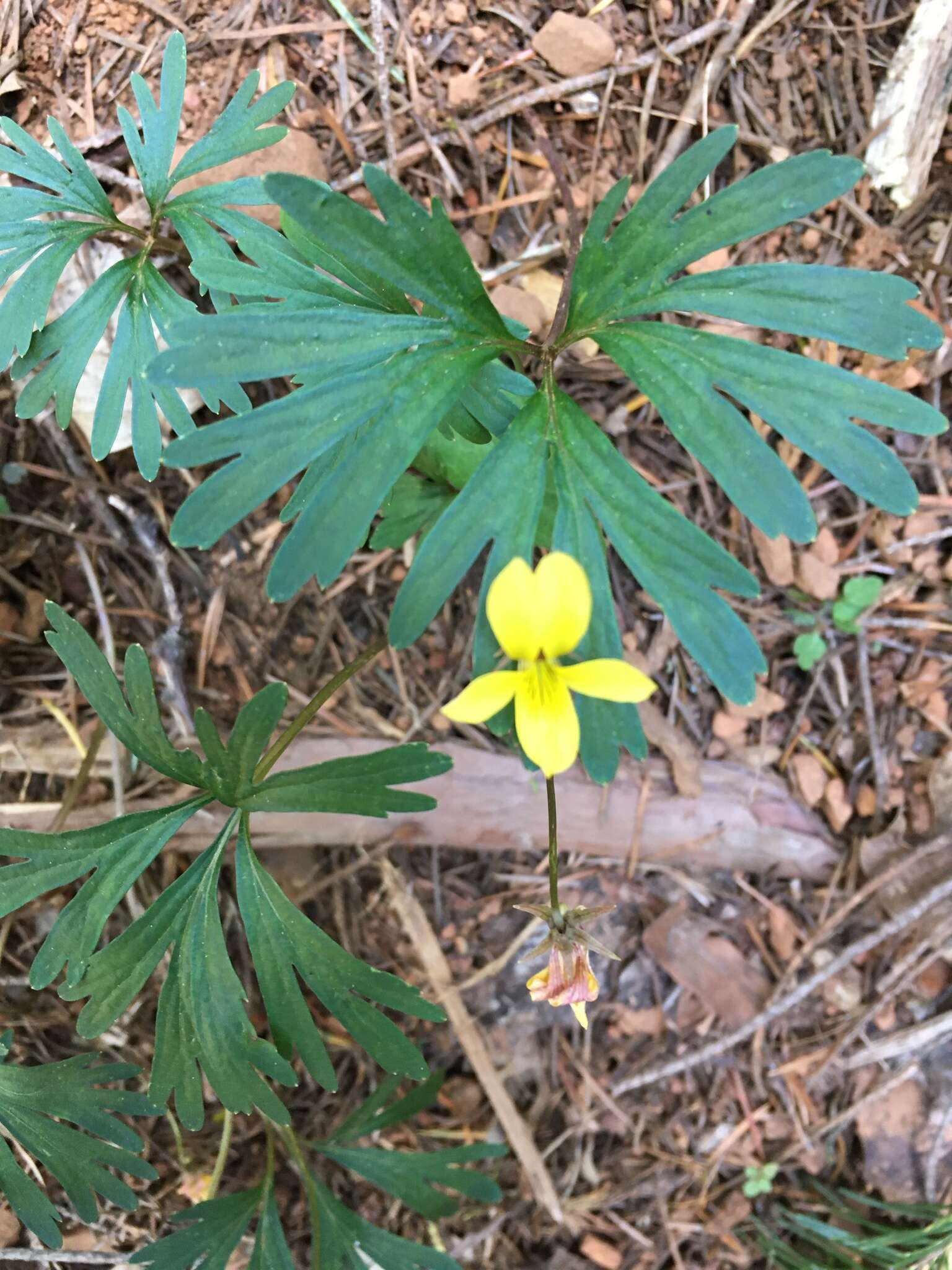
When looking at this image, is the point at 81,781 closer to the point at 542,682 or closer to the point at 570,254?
the point at 542,682

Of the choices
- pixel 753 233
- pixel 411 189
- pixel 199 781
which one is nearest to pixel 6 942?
pixel 199 781

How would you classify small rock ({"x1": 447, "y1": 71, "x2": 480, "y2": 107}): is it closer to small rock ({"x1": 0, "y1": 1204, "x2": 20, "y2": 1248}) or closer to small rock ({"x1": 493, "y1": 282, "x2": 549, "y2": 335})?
small rock ({"x1": 493, "y1": 282, "x2": 549, "y2": 335})

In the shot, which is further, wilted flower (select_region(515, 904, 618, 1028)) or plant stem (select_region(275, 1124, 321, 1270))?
plant stem (select_region(275, 1124, 321, 1270))

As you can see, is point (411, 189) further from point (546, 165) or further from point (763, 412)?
point (763, 412)

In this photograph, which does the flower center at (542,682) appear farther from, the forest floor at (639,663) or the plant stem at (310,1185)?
the plant stem at (310,1185)

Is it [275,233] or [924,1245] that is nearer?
[275,233]

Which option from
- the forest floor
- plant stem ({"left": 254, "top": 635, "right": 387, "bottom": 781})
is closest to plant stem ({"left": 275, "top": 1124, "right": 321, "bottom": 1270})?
the forest floor

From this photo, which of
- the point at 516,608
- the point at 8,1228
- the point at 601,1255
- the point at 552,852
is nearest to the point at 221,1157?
the point at 8,1228
